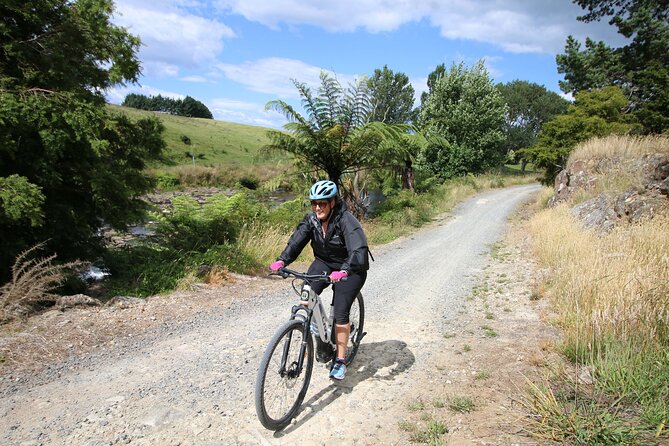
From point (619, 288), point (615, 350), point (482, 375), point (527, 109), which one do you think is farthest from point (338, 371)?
point (527, 109)

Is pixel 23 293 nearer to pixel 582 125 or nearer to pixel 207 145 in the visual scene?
pixel 582 125

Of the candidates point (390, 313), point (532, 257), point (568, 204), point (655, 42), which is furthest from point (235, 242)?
point (655, 42)

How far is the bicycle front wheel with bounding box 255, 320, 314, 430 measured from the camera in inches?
127

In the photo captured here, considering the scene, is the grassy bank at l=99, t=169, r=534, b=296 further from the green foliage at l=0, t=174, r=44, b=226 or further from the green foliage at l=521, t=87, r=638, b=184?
the green foliage at l=521, t=87, r=638, b=184

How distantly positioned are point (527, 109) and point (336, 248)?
70957 mm

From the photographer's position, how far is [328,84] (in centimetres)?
1223

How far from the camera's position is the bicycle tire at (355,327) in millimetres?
4613

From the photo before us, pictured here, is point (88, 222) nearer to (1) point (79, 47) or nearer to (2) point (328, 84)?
(1) point (79, 47)

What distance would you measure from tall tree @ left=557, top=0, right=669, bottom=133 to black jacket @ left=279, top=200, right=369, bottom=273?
14.8 m

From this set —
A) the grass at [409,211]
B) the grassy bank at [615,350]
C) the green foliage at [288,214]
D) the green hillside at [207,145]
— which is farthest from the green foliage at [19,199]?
the green hillside at [207,145]

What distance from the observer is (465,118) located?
2945cm

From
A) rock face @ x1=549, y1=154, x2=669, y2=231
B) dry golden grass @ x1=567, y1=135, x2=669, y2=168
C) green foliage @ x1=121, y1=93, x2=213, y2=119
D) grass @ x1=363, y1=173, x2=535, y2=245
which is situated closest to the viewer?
rock face @ x1=549, y1=154, x2=669, y2=231

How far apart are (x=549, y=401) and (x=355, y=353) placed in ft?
6.85

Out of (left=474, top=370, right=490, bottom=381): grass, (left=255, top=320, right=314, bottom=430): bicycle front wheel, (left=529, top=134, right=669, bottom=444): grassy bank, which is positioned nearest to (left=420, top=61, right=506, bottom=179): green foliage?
(left=529, top=134, right=669, bottom=444): grassy bank
